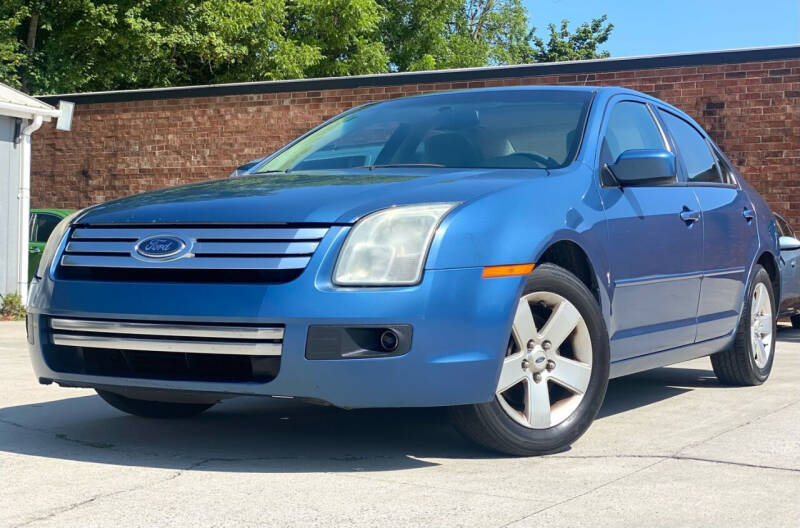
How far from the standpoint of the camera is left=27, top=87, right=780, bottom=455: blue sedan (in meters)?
4.29

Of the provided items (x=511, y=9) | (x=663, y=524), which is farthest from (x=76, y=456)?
(x=511, y=9)

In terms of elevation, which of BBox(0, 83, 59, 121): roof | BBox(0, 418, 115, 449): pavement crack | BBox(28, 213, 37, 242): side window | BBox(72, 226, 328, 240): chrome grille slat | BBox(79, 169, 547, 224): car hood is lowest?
BBox(0, 418, 115, 449): pavement crack

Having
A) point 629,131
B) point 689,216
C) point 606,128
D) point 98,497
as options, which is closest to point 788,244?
point 689,216

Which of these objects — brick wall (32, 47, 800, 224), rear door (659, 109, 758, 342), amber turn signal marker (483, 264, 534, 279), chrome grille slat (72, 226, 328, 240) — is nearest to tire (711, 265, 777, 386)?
rear door (659, 109, 758, 342)

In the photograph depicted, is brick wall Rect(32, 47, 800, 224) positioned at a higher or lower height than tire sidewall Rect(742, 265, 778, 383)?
higher

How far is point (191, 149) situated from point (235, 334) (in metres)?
14.3

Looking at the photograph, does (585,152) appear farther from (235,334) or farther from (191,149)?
(191,149)

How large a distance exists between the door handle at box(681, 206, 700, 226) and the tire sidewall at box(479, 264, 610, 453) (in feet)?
3.67

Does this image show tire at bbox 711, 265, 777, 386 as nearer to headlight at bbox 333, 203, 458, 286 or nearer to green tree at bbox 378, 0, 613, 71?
headlight at bbox 333, 203, 458, 286

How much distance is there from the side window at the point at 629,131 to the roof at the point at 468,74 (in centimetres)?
816

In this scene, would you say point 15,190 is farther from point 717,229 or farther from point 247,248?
point 247,248

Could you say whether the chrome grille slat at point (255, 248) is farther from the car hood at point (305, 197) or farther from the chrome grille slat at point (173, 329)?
the chrome grille slat at point (173, 329)

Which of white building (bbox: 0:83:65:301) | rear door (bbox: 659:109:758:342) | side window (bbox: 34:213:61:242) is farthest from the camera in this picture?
side window (bbox: 34:213:61:242)

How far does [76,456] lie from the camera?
477cm
